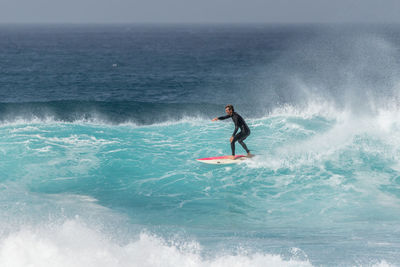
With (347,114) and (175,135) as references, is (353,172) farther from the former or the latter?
(175,135)

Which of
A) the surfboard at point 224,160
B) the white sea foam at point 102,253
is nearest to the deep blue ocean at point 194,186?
the white sea foam at point 102,253

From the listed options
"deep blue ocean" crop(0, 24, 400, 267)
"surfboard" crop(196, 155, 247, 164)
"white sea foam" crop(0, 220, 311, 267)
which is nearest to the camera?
"white sea foam" crop(0, 220, 311, 267)

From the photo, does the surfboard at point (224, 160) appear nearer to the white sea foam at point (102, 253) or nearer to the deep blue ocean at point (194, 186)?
the deep blue ocean at point (194, 186)

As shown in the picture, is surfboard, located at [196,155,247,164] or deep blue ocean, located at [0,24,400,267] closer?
deep blue ocean, located at [0,24,400,267]

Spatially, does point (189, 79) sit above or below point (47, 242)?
above

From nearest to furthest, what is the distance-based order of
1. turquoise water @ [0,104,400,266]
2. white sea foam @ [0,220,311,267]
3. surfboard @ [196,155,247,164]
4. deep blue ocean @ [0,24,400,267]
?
white sea foam @ [0,220,311,267], deep blue ocean @ [0,24,400,267], turquoise water @ [0,104,400,266], surfboard @ [196,155,247,164]

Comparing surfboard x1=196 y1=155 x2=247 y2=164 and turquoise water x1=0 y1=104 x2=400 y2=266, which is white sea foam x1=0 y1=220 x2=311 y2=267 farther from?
Result: surfboard x1=196 y1=155 x2=247 y2=164

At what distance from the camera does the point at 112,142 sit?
770 inches

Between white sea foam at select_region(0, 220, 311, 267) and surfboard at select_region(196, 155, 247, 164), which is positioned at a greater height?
surfboard at select_region(196, 155, 247, 164)

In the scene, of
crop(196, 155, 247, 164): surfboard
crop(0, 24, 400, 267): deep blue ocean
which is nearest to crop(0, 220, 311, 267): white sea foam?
crop(0, 24, 400, 267): deep blue ocean

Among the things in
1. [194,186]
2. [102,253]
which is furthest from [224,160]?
[102,253]

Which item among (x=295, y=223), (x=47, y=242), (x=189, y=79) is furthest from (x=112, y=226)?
(x=189, y=79)

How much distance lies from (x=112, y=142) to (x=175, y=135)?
10.9 ft

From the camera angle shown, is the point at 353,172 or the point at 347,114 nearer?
the point at 353,172
